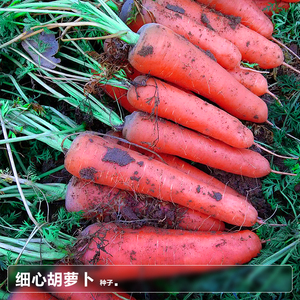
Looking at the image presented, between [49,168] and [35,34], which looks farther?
[49,168]

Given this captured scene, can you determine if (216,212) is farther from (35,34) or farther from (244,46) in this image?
(35,34)

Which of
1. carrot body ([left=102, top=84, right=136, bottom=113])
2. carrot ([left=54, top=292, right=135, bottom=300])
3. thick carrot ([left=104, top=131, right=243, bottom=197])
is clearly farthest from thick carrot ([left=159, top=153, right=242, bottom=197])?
carrot ([left=54, top=292, right=135, bottom=300])

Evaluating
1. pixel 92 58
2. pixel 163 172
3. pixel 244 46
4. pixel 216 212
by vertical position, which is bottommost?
pixel 216 212

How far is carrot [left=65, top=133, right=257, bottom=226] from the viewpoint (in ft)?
6.46

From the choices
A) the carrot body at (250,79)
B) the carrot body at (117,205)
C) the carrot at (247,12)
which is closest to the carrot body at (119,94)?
the carrot body at (117,205)

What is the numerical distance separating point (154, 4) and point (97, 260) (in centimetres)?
205

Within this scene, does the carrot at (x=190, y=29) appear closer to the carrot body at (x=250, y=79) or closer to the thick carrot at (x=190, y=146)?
the carrot body at (x=250, y=79)

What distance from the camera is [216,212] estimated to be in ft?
6.97

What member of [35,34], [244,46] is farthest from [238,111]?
[35,34]

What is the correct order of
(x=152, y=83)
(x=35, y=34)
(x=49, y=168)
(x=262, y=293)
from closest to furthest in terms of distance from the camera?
(x=262, y=293)
(x=152, y=83)
(x=35, y=34)
(x=49, y=168)

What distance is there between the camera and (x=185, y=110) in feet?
6.89

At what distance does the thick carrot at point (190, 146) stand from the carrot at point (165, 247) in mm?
612

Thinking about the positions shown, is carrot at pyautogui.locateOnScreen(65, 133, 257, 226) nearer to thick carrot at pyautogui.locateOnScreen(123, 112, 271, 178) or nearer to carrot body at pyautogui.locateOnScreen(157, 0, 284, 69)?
thick carrot at pyautogui.locateOnScreen(123, 112, 271, 178)

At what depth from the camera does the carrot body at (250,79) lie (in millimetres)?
2387
